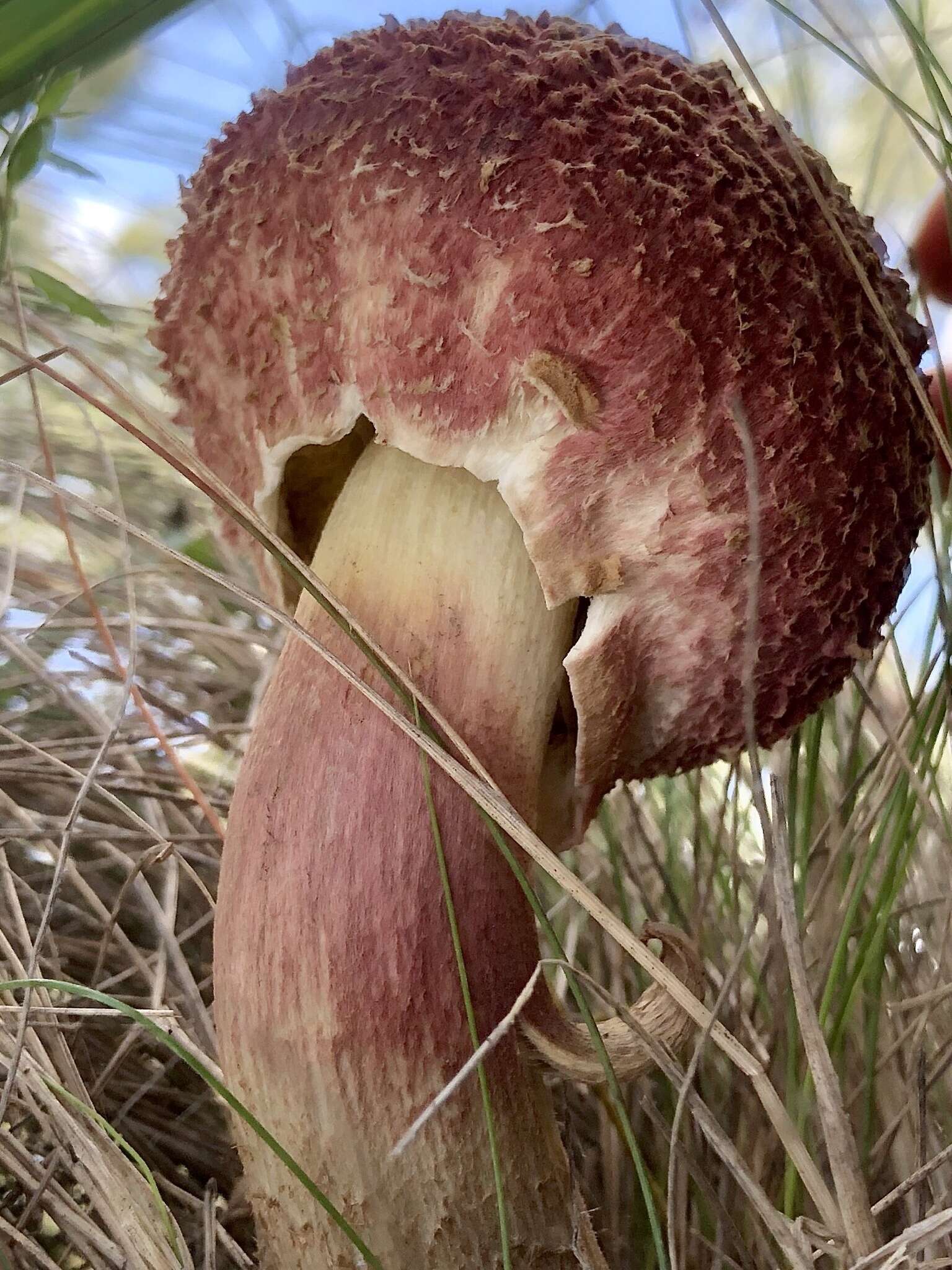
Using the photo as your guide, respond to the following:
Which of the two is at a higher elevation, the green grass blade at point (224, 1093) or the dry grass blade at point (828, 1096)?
the dry grass blade at point (828, 1096)

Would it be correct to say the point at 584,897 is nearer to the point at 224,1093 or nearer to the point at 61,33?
the point at 224,1093

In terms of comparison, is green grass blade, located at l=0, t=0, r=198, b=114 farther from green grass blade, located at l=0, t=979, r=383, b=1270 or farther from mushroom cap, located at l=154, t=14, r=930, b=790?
green grass blade, located at l=0, t=979, r=383, b=1270

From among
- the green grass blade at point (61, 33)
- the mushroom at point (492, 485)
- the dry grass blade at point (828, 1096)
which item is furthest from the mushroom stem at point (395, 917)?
the green grass blade at point (61, 33)

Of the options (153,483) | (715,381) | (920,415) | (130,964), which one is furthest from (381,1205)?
(153,483)

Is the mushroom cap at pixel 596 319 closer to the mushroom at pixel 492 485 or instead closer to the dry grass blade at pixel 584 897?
the mushroom at pixel 492 485

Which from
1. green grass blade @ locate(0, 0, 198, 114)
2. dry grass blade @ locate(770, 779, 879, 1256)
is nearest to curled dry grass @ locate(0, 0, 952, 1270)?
dry grass blade @ locate(770, 779, 879, 1256)

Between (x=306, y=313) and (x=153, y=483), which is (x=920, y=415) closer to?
(x=306, y=313)

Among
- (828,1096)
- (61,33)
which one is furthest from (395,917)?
(61,33)

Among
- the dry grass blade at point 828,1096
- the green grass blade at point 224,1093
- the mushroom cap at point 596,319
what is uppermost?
the mushroom cap at point 596,319
